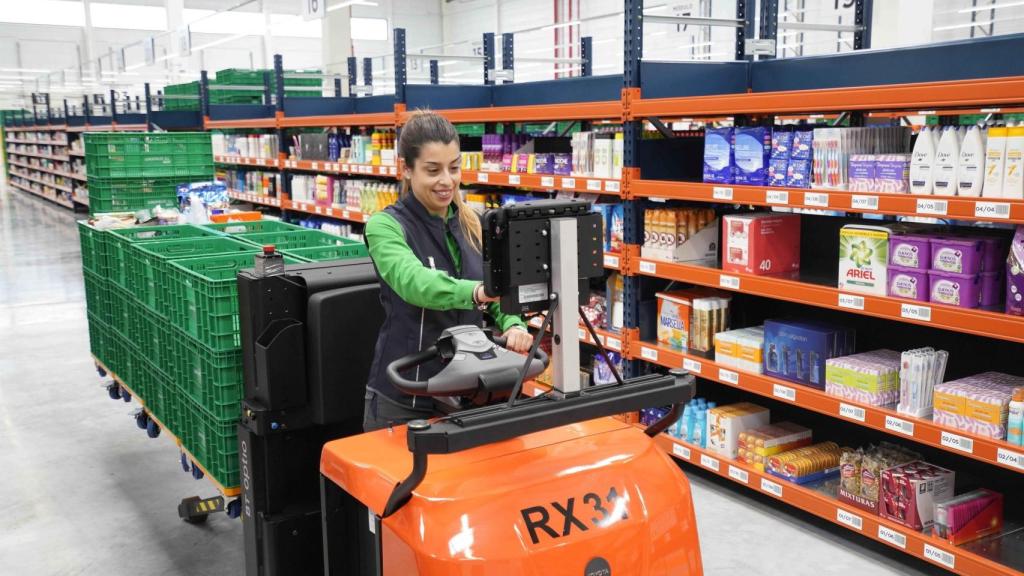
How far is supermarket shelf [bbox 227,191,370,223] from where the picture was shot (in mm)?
7930

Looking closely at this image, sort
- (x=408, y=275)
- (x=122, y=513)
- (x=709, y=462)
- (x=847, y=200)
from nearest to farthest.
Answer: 1. (x=408, y=275)
2. (x=847, y=200)
3. (x=122, y=513)
4. (x=709, y=462)

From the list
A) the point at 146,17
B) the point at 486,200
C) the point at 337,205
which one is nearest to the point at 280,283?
the point at 486,200

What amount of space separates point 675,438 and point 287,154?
633cm

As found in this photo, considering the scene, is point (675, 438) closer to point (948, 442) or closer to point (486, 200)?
point (948, 442)

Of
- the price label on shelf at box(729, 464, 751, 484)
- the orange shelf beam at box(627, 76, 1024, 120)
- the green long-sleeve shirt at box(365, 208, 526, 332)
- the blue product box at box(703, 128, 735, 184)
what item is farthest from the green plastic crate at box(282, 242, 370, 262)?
the price label on shelf at box(729, 464, 751, 484)

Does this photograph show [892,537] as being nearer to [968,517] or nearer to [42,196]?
[968,517]

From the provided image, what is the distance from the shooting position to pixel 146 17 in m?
24.6

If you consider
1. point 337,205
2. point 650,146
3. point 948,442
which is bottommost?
point 948,442

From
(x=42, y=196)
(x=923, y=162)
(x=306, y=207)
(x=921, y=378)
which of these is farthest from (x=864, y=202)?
(x=42, y=196)

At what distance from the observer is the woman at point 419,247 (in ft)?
7.64

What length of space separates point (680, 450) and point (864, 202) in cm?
173

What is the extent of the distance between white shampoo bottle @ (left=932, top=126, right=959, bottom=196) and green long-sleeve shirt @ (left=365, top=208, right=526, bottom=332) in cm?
185

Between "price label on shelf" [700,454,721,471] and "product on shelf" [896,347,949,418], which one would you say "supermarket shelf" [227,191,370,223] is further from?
"product on shelf" [896,347,949,418]

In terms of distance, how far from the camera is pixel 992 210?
9.91 ft
